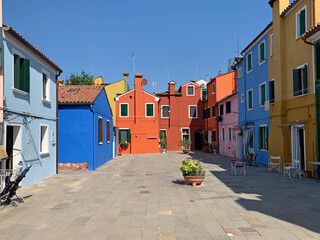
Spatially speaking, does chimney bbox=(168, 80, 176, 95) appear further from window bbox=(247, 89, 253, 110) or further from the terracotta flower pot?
the terracotta flower pot

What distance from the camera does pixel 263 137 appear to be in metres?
17.6

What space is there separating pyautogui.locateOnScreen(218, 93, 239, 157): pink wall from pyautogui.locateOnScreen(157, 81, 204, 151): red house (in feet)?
22.0

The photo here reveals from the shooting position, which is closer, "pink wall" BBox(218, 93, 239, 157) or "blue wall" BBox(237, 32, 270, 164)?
"blue wall" BBox(237, 32, 270, 164)

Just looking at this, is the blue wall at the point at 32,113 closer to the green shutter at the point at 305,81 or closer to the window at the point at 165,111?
the green shutter at the point at 305,81

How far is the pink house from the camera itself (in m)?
23.0

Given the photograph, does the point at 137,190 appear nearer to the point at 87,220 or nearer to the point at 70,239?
the point at 87,220

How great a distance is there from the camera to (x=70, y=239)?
491cm

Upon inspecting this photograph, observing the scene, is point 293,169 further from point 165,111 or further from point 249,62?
point 165,111

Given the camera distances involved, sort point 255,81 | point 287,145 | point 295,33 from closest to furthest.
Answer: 1. point 295,33
2. point 287,145
3. point 255,81

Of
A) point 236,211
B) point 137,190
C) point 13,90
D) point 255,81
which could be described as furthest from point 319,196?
point 255,81

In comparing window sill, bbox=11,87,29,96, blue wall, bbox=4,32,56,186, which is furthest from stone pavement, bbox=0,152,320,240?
window sill, bbox=11,87,29,96

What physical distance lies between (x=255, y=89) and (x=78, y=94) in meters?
10.9

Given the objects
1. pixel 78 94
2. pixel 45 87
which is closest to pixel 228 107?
pixel 78 94

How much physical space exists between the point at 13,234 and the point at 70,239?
3.63 ft
